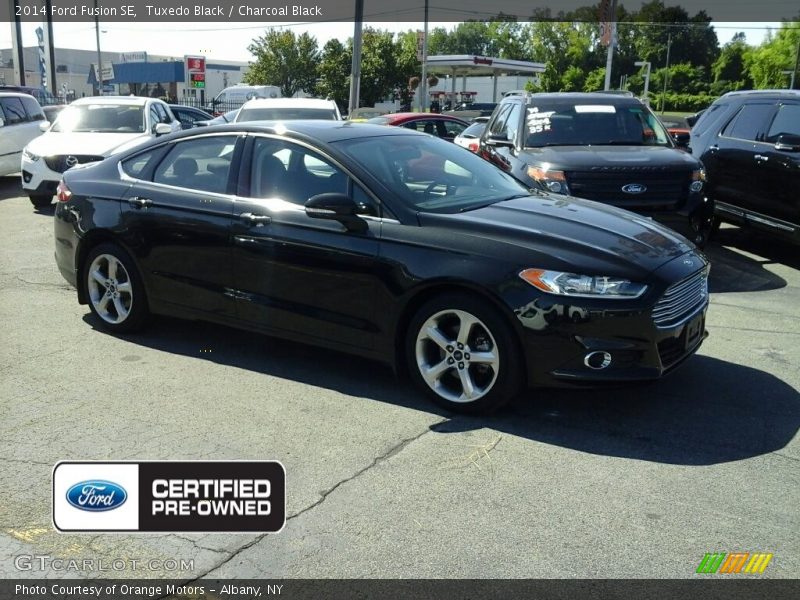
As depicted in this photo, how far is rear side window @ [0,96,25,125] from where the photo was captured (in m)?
15.5

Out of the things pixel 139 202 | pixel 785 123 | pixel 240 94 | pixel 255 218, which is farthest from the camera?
pixel 240 94

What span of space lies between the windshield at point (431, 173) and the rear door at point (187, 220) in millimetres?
938

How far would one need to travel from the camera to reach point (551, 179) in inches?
317

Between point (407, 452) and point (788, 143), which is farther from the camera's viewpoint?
point (788, 143)

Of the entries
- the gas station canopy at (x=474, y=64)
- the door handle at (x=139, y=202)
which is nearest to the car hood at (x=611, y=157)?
the door handle at (x=139, y=202)

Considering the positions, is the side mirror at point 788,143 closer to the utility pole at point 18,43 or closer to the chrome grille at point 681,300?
the chrome grille at point 681,300

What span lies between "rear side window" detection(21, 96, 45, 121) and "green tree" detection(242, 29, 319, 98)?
1746 inches

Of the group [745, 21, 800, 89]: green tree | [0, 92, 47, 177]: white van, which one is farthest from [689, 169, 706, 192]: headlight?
[745, 21, 800, 89]: green tree

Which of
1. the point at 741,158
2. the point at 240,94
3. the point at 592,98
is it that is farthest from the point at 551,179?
the point at 240,94

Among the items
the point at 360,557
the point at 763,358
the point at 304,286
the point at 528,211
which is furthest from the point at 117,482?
the point at 763,358

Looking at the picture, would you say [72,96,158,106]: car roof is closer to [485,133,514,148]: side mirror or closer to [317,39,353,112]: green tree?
[485,133,514,148]: side mirror

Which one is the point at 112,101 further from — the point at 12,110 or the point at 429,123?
the point at 429,123

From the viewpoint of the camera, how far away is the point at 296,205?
525cm

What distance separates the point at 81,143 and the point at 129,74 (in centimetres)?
5675
